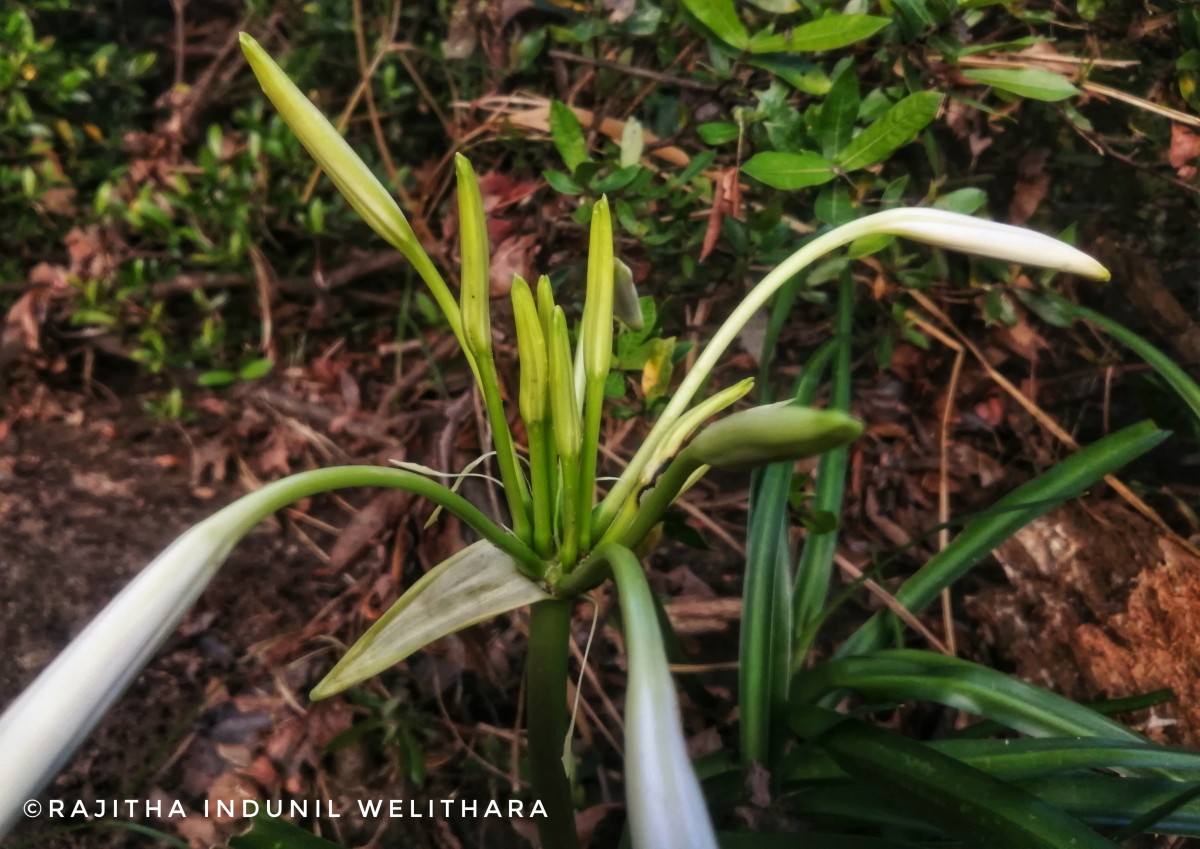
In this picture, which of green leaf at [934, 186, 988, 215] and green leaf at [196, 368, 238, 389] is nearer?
green leaf at [934, 186, 988, 215]

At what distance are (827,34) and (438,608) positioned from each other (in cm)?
63

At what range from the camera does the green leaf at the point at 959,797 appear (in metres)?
0.47

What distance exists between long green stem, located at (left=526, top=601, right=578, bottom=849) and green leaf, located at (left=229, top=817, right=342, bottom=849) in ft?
0.59

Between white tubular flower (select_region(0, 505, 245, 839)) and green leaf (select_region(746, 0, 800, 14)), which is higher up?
green leaf (select_region(746, 0, 800, 14))

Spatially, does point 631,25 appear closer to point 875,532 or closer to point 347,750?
point 875,532

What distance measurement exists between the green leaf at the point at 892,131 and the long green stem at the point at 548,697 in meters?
0.52

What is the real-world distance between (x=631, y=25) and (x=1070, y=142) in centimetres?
61

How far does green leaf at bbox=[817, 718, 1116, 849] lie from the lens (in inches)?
18.3

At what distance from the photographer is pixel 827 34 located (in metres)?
0.70

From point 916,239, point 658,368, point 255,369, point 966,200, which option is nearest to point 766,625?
point 658,368

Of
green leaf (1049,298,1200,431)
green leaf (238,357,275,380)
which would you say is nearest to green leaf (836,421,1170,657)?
green leaf (1049,298,1200,431)

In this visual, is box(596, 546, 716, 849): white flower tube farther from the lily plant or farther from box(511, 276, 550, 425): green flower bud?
box(511, 276, 550, 425): green flower bud

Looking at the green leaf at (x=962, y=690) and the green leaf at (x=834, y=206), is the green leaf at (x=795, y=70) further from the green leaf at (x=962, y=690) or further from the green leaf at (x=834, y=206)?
the green leaf at (x=962, y=690)

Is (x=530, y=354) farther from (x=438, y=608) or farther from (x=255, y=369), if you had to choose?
(x=255, y=369)
